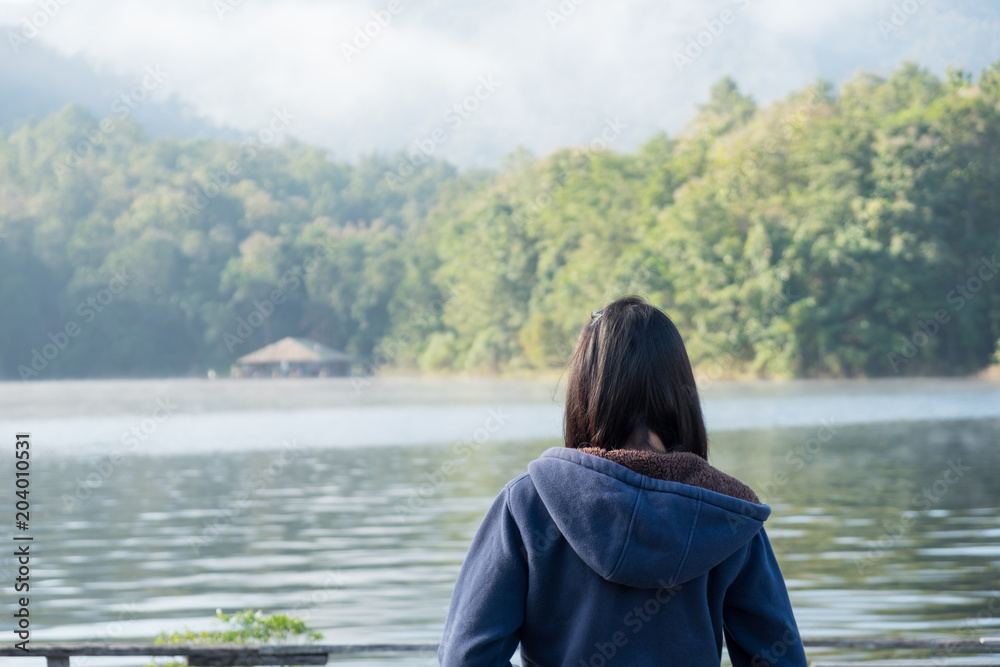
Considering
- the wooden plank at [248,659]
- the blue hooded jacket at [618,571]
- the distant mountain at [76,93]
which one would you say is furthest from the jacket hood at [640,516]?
the distant mountain at [76,93]

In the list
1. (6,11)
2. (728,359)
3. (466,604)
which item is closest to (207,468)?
(466,604)

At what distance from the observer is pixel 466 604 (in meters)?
1.16

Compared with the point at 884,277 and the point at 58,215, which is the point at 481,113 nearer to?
the point at 58,215

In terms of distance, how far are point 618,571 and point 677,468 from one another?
0.37 ft

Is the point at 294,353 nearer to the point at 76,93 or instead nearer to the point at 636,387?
the point at 76,93

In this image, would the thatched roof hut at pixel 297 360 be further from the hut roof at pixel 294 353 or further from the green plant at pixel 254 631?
the green plant at pixel 254 631

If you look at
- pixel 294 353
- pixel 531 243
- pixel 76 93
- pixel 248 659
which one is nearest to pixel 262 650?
pixel 248 659

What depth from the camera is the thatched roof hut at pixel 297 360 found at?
5680 cm

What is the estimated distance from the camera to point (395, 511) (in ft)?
42.7

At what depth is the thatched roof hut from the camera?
56.8m

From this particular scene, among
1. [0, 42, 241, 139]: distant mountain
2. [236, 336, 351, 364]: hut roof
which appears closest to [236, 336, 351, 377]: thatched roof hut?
[236, 336, 351, 364]: hut roof

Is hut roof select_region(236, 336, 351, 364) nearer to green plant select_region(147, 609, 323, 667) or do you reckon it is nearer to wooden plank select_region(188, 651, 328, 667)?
green plant select_region(147, 609, 323, 667)

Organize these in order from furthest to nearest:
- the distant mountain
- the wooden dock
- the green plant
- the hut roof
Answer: the distant mountain < the hut roof < the green plant < the wooden dock

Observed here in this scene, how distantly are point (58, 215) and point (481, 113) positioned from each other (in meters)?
40.1
